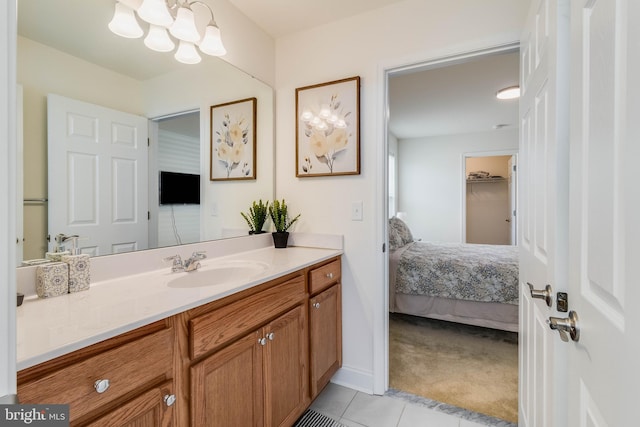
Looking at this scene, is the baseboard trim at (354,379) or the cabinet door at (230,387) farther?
the baseboard trim at (354,379)

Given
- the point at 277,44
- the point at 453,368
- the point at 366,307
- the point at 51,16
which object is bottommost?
the point at 453,368

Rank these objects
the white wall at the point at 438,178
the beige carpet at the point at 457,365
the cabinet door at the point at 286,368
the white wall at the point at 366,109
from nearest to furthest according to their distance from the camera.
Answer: the cabinet door at the point at 286,368 → the white wall at the point at 366,109 → the beige carpet at the point at 457,365 → the white wall at the point at 438,178

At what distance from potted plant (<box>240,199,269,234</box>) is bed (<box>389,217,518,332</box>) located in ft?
4.77

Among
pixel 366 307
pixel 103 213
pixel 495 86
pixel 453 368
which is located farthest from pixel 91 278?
pixel 495 86

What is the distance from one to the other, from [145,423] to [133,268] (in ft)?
2.34

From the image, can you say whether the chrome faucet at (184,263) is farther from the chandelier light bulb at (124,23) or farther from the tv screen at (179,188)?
the chandelier light bulb at (124,23)

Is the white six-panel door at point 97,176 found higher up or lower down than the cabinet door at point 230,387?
higher up

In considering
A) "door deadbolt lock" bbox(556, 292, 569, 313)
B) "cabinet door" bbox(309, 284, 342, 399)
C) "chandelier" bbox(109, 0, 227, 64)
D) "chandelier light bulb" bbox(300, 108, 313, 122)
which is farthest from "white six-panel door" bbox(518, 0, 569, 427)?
"chandelier" bbox(109, 0, 227, 64)

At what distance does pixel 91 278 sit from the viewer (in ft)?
3.98

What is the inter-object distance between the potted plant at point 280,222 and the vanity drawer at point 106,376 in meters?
1.23

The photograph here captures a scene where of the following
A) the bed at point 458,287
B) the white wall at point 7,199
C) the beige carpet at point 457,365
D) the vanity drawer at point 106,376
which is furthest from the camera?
the bed at point 458,287

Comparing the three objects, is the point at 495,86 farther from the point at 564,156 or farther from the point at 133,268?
the point at 133,268

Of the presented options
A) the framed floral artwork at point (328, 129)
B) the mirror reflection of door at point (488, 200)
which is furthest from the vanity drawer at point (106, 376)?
the mirror reflection of door at point (488, 200)

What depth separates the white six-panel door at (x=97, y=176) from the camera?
116 cm
